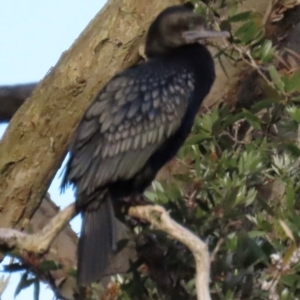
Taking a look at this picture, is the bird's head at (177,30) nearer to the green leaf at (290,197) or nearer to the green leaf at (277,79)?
the green leaf at (277,79)

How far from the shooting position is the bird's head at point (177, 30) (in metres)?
3.52

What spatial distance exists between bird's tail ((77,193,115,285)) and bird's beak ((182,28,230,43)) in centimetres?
63

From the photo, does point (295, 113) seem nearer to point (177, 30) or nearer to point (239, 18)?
point (239, 18)

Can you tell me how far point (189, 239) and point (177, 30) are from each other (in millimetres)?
1124

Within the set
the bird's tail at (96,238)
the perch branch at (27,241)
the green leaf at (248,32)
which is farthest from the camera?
the green leaf at (248,32)

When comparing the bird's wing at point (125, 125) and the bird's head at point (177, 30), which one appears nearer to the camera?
the bird's wing at point (125, 125)

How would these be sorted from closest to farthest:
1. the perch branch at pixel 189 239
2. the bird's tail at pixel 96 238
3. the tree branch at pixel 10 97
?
the perch branch at pixel 189 239 → the bird's tail at pixel 96 238 → the tree branch at pixel 10 97

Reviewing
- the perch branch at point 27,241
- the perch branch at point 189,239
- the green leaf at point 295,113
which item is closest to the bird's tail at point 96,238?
the perch branch at point 189,239

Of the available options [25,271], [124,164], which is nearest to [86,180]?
[124,164]

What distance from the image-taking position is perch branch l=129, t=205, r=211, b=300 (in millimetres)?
2495

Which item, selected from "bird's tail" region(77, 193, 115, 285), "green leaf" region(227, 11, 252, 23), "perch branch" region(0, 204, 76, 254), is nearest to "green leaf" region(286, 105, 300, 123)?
"green leaf" region(227, 11, 252, 23)

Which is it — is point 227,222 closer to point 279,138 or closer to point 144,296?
point 144,296

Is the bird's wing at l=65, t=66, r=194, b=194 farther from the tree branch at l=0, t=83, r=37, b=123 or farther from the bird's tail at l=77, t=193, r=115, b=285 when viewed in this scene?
the tree branch at l=0, t=83, r=37, b=123

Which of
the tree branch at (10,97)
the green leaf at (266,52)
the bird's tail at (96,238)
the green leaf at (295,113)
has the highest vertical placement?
the tree branch at (10,97)
